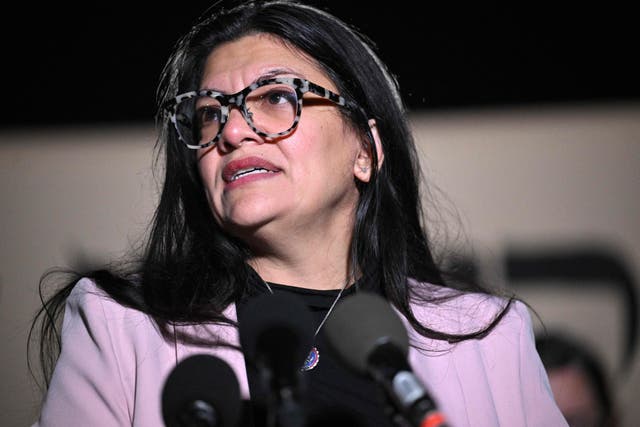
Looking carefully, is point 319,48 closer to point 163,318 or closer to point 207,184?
point 207,184

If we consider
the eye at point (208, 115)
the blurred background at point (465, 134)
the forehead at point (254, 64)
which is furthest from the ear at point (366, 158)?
the blurred background at point (465, 134)

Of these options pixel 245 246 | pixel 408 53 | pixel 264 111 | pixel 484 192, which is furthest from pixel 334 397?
pixel 408 53

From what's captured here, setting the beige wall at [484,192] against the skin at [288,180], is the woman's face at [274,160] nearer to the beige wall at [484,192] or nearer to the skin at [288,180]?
the skin at [288,180]

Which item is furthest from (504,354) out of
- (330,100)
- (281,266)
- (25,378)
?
(25,378)

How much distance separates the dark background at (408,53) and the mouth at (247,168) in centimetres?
109

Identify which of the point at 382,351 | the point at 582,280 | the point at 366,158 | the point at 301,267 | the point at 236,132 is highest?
the point at 236,132

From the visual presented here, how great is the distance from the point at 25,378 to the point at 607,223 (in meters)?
2.26

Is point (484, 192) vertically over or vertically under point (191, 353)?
over

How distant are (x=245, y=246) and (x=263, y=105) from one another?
428 mm

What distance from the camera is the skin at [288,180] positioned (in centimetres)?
185

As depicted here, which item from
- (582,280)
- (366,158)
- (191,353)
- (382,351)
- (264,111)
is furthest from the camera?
(582,280)

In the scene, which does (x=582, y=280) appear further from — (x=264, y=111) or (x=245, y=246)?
(x=264, y=111)

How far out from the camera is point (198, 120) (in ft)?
6.64

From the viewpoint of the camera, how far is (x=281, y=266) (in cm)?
206
